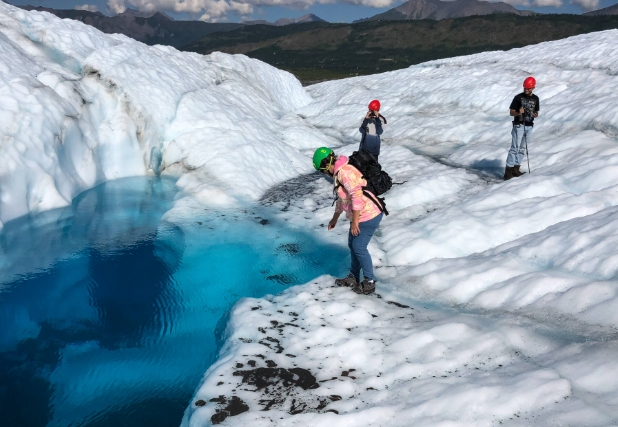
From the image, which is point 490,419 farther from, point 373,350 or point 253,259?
point 253,259

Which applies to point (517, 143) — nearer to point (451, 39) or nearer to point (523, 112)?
point (523, 112)

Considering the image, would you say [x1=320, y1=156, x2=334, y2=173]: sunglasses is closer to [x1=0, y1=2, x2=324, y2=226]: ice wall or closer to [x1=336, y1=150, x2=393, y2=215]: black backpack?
[x1=336, y1=150, x2=393, y2=215]: black backpack

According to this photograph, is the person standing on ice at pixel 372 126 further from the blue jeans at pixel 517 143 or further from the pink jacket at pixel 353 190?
the pink jacket at pixel 353 190

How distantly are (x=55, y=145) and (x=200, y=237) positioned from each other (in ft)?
15.6

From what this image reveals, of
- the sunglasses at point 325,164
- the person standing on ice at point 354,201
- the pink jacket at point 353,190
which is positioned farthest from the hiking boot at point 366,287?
the sunglasses at point 325,164

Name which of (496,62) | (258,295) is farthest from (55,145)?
(496,62)

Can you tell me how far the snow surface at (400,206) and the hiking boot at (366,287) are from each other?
0.16 m

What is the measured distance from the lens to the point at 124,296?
23.1 feet

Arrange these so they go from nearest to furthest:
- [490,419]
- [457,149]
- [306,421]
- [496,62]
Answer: [490,419] < [306,421] < [457,149] < [496,62]

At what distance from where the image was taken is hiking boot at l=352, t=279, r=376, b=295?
20.8 feet

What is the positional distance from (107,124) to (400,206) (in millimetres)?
8943

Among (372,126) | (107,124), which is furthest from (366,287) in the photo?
(107,124)

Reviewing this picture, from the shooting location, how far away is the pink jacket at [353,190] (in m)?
5.45

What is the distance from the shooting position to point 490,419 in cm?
347
